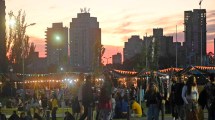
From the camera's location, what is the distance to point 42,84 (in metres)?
85.9

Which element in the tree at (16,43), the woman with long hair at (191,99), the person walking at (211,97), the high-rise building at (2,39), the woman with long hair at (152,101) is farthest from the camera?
the high-rise building at (2,39)

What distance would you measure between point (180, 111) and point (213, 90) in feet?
9.95

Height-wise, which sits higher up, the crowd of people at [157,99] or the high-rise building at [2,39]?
the high-rise building at [2,39]

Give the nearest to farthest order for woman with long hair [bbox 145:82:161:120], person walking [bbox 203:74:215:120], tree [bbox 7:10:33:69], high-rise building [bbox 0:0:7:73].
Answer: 1. person walking [bbox 203:74:215:120]
2. woman with long hair [bbox 145:82:161:120]
3. tree [bbox 7:10:33:69]
4. high-rise building [bbox 0:0:7:73]

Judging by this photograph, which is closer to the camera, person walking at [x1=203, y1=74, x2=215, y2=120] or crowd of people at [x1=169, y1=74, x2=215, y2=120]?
crowd of people at [x1=169, y1=74, x2=215, y2=120]

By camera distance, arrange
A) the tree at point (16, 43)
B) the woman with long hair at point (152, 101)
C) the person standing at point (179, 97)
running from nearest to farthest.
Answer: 1. the person standing at point (179, 97)
2. the woman with long hair at point (152, 101)
3. the tree at point (16, 43)

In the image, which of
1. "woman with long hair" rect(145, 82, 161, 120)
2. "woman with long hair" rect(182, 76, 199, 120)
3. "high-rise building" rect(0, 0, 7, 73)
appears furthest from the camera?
"high-rise building" rect(0, 0, 7, 73)

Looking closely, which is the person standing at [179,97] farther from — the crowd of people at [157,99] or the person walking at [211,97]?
the person walking at [211,97]

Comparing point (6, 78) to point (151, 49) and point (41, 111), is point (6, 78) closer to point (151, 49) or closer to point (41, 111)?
point (41, 111)

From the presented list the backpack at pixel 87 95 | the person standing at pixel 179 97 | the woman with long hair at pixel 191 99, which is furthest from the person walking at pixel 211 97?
the backpack at pixel 87 95

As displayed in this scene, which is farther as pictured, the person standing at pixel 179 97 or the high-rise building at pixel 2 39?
the high-rise building at pixel 2 39

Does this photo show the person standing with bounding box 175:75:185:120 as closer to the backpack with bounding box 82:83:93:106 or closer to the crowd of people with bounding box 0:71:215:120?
the crowd of people with bounding box 0:71:215:120

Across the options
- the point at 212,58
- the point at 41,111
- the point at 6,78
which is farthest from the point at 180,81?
the point at 212,58

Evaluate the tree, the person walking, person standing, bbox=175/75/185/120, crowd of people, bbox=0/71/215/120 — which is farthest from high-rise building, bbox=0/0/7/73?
the person walking
